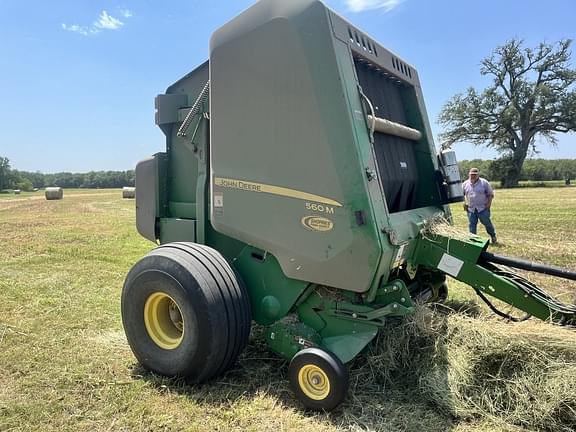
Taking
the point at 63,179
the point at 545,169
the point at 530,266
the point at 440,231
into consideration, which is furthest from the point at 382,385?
the point at 63,179

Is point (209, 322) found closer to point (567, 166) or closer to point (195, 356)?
point (195, 356)

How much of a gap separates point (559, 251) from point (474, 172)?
7.48ft

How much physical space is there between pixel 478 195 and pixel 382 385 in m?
7.45

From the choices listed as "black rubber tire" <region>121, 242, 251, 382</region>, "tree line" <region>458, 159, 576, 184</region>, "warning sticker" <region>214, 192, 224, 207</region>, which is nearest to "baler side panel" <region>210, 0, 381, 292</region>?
"warning sticker" <region>214, 192, 224, 207</region>

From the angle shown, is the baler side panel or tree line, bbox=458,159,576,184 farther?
tree line, bbox=458,159,576,184

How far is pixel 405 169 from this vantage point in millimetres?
3992

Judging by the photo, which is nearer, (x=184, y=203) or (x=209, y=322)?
(x=209, y=322)

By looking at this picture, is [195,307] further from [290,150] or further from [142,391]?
[290,150]

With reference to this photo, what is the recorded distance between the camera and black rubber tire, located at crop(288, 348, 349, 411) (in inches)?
107

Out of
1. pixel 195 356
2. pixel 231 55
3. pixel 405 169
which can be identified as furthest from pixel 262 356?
pixel 231 55

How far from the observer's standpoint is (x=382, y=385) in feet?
10.2

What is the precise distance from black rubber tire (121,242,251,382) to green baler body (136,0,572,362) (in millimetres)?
283

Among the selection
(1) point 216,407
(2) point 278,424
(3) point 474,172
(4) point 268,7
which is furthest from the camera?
(3) point 474,172

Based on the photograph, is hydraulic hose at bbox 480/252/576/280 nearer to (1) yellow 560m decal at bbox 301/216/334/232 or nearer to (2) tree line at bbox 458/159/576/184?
(1) yellow 560m decal at bbox 301/216/334/232
